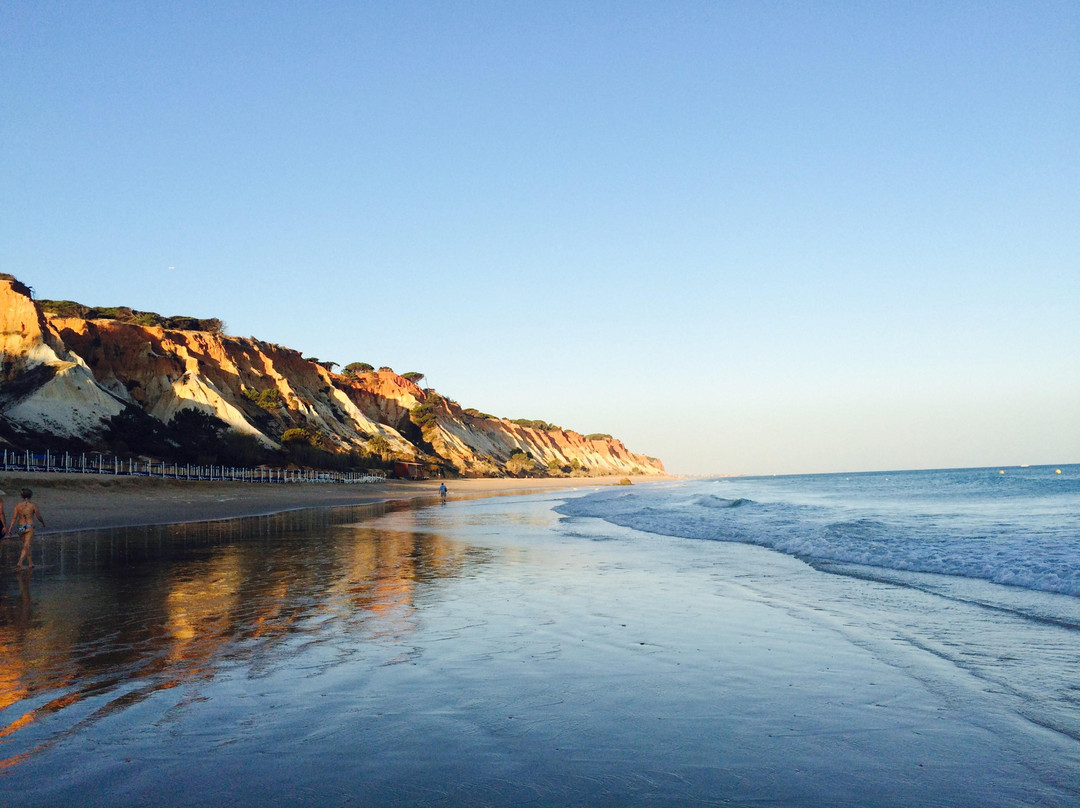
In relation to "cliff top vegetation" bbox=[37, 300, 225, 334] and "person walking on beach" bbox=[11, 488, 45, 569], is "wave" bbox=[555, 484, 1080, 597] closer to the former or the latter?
"person walking on beach" bbox=[11, 488, 45, 569]

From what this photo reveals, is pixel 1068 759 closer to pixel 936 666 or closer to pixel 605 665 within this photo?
pixel 936 666

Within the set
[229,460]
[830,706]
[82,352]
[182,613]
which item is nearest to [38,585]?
[182,613]

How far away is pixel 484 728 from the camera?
4418 millimetres

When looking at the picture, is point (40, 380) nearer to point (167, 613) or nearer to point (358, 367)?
point (167, 613)

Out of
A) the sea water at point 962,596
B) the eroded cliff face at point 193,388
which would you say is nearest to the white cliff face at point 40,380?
the eroded cliff face at point 193,388

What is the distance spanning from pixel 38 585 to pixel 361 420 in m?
86.4

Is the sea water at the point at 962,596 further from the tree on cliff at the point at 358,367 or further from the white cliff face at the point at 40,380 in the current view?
the tree on cliff at the point at 358,367

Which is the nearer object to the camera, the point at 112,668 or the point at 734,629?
the point at 112,668

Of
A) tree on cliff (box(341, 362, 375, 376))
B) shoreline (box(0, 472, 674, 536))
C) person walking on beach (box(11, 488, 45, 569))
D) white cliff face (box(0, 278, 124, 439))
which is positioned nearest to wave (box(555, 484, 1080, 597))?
person walking on beach (box(11, 488, 45, 569))

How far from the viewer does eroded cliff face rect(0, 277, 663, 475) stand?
159ft

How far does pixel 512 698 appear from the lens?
5.05 m

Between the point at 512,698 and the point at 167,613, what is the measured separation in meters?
5.55

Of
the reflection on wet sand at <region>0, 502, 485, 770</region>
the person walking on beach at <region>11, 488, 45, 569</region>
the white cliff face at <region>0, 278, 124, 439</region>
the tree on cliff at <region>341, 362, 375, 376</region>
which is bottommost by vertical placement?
the reflection on wet sand at <region>0, 502, 485, 770</region>

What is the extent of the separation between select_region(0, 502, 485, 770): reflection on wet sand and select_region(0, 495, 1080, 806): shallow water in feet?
0.16
